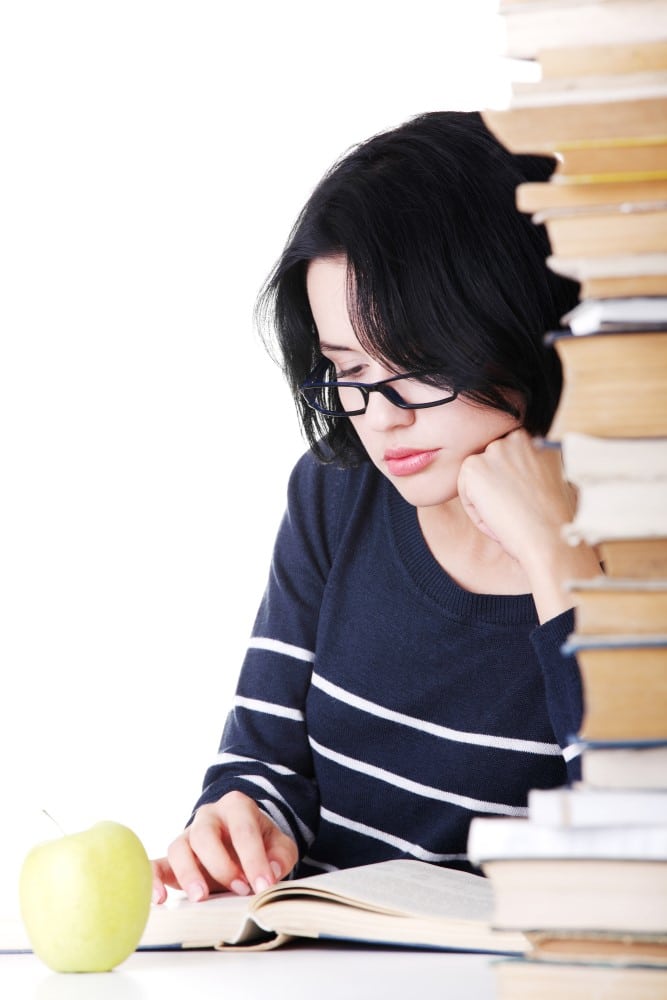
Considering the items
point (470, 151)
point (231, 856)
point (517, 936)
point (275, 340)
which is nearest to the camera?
point (517, 936)

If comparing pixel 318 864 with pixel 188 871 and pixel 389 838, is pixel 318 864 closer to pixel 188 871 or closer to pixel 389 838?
pixel 389 838

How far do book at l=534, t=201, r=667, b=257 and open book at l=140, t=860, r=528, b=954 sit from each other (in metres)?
0.51

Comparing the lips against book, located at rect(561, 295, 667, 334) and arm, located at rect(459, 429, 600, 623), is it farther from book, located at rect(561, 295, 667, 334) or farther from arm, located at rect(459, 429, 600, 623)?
book, located at rect(561, 295, 667, 334)

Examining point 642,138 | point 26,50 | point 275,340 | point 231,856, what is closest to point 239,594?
point 275,340

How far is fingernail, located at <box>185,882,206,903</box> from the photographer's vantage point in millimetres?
1119

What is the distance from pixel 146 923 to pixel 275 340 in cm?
→ 90

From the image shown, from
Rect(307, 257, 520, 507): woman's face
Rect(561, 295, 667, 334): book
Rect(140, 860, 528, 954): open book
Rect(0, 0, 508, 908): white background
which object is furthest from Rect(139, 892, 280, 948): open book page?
Rect(0, 0, 508, 908): white background

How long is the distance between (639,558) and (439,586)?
93 centimetres

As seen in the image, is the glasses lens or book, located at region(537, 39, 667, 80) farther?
the glasses lens

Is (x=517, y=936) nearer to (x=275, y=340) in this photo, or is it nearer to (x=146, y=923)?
(x=146, y=923)

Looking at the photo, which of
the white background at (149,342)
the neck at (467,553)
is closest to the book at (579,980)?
the neck at (467,553)

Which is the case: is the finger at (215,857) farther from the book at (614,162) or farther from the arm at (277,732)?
the book at (614,162)

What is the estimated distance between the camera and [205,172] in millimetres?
2852

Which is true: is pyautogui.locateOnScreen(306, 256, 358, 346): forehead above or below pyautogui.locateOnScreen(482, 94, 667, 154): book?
below
